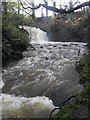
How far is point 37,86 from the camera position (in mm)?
6566

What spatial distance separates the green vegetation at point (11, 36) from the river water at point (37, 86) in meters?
0.62

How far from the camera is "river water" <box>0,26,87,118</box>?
195 inches

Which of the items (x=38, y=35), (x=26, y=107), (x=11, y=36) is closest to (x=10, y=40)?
(x=11, y=36)

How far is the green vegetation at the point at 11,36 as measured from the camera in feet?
31.4

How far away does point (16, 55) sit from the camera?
1020cm

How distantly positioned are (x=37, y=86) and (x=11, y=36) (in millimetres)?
5105

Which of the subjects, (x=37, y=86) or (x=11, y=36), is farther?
(x=11, y=36)

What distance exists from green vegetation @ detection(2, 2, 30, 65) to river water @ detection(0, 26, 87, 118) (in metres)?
0.62

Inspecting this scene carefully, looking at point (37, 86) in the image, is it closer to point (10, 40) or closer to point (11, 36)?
point (10, 40)

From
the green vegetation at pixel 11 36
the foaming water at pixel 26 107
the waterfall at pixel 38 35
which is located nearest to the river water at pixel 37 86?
the foaming water at pixel 26 107

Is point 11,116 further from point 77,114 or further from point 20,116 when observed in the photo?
point 77,114

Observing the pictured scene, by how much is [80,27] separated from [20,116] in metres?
19.6

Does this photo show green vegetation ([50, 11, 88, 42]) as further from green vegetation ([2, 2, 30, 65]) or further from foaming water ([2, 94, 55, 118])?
foaming water ([2, 94, 55, 118])

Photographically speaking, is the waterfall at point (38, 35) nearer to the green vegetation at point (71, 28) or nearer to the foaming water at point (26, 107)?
the green vegetation at point (71, 28)
